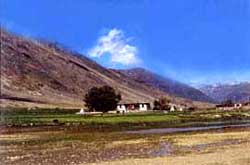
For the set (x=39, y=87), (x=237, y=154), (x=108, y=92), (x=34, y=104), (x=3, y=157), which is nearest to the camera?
(x=237, y=154)

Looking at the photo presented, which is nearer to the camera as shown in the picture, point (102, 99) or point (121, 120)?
point (121, 120)

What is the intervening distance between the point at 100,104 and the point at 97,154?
82.0 metres

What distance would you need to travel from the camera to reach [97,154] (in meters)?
30.6

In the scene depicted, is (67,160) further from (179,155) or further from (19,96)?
(19,96)

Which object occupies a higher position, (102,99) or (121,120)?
(102,99)

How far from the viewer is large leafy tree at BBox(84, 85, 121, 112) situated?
11025 cm

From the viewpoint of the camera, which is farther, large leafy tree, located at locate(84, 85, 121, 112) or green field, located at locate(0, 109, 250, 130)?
large leafy tree, located at locate(84, 85, 121, 112)

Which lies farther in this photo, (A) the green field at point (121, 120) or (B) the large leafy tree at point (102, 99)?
(B) the large leafy tree at point (102, 99)

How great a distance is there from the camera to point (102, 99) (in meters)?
112

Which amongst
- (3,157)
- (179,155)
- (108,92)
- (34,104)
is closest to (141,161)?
(179,155)

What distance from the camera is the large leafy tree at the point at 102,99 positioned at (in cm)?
11025

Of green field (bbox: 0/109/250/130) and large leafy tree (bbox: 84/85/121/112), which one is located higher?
large leafy tree (bbox: 84/85/121/112)

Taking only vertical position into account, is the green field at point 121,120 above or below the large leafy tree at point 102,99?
below

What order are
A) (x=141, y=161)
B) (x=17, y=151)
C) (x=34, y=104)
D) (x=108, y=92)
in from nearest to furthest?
(x=141, y=161) < (x=17, y=151) < (x=108, y=92) < (x=34, y=104)
